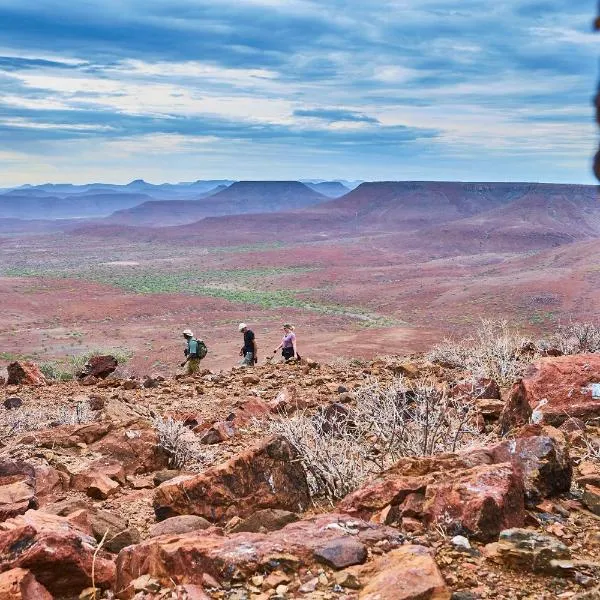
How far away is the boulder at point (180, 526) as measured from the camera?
3.77 m

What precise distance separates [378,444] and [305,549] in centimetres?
254

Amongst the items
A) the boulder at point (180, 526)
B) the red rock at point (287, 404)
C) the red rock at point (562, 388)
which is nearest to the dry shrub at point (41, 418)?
the red rock at point (287, 404)

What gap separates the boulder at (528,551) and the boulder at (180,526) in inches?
58.8

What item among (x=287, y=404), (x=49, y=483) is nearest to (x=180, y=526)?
(x=49, y=483)

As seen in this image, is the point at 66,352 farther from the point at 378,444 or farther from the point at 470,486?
the point at 470,486

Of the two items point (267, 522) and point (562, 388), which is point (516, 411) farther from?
point (267, 522)

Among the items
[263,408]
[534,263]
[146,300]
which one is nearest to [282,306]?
[146,300]

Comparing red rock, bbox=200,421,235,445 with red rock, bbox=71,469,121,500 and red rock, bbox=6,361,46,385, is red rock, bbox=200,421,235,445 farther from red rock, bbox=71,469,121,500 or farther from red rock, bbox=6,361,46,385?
red rock, bbox=6,361,46,385

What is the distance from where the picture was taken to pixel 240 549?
9.97 feet

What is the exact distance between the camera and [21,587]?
309 centimetres

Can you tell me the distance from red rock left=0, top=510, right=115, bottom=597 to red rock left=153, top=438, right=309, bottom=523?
98 centimetres

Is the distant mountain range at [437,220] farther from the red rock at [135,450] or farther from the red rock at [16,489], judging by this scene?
the red rock at [16,489]

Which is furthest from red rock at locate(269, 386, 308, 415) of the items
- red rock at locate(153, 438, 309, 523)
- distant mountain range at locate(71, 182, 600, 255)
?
distant mountain range at locate(71, 182, 600, 255)

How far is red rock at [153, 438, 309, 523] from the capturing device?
436cm
